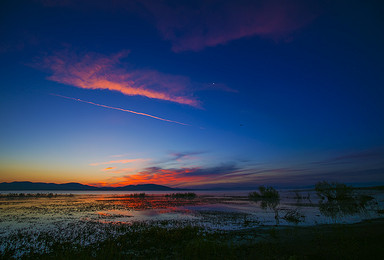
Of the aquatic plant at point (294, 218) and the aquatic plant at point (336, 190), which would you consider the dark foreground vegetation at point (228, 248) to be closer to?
the aquatic plant at point (294, 218)

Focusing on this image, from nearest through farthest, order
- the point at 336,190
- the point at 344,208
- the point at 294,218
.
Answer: the point at 294,218 < the point at 344,208 < the point at 336,190

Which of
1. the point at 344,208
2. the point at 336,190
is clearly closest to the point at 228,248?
the point at 344,208

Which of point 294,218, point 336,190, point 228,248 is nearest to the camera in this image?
point 228,248

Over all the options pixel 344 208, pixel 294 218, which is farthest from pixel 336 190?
pixel 294 218

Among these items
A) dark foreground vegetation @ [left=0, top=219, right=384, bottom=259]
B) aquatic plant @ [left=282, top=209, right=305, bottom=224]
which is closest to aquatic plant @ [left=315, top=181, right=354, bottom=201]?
aquatic plant @ [left=282, top=209, right=305, bottom=224]

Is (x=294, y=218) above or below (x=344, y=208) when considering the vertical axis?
above

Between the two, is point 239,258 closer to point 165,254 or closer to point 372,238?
point 165,254

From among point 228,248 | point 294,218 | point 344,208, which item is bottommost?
point 344,208

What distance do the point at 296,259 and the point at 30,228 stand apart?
2253cm

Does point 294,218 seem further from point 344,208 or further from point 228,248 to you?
point 344,208

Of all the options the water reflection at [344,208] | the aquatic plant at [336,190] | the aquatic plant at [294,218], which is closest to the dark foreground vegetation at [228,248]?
the aquatic plant at [294,218]

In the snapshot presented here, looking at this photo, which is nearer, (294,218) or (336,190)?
(294,218)

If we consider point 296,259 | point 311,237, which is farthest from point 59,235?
point 311,237

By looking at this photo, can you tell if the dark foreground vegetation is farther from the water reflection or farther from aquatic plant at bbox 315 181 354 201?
aquatic plant at bbox 315 181 354 201
